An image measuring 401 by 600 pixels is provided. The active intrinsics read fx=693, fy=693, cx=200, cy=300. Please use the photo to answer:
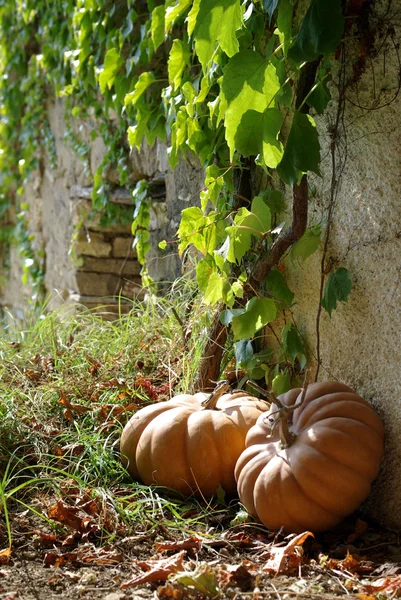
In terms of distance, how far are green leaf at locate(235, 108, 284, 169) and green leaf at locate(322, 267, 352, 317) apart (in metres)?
0.40

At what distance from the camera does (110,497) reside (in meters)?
2.11

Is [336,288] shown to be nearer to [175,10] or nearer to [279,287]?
A: [279,287]

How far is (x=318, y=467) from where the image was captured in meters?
1.88

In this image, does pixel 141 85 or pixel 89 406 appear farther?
pixel 141 85

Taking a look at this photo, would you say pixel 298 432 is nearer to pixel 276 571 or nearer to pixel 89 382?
pixel 276 571

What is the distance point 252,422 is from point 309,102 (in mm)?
1030

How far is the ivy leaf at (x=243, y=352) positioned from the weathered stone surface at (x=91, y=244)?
285cm

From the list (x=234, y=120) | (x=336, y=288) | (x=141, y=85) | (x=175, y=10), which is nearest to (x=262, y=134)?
(x=234, y=120)

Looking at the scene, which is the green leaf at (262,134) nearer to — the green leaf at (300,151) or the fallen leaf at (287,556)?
the green leaf at (300,151)

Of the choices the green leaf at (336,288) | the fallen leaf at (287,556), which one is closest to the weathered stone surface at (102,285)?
the green leaf at (336,288)

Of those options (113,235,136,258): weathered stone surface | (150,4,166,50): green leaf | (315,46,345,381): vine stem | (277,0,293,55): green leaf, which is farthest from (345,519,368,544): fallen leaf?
(113,235,136,258): weathered stone surface

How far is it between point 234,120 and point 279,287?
0.75m

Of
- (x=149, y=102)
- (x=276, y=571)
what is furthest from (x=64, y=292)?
(x=276, y=571)

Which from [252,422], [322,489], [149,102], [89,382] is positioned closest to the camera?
[322,489]
